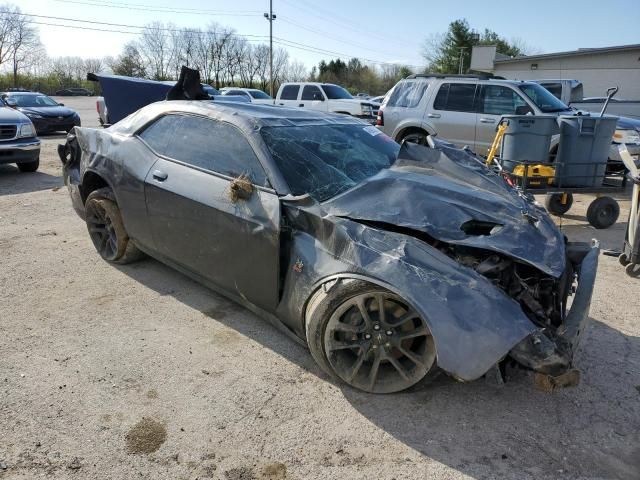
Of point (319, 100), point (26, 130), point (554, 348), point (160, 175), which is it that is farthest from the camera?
point (319, 100)

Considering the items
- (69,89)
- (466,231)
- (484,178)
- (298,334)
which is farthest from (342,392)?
(69,89)

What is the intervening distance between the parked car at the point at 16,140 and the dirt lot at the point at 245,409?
6422 mm

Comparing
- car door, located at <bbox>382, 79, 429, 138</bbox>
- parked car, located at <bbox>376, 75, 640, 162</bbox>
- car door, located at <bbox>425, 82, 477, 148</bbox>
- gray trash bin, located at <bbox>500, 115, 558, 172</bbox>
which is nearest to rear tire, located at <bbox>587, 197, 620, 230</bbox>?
gray trash bin, located at <bbox>500, 115, 558, 172</bbox>

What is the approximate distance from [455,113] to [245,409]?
8.14 meters

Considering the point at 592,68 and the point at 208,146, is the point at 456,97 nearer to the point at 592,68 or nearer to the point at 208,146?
the point at 208,146

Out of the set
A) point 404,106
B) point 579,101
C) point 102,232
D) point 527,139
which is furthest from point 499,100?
point 102,232

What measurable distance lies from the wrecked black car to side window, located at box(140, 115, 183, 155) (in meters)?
0.01


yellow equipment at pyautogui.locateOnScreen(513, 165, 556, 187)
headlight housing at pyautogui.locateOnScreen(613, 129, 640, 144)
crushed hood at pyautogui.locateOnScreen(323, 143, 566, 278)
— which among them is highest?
headlight housing at pyautogui.locateOnScreen(613, 129, 640, 144)

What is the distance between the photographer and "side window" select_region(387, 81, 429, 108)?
10.0 metres

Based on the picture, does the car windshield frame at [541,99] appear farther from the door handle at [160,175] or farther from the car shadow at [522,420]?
the door handle at [160,175]

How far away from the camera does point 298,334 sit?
3152mm

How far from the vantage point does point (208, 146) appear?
12.4 feet

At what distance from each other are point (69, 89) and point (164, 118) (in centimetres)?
6154

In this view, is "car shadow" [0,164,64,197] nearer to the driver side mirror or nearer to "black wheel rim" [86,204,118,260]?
"black wheel rim" [86,204,118,260]
